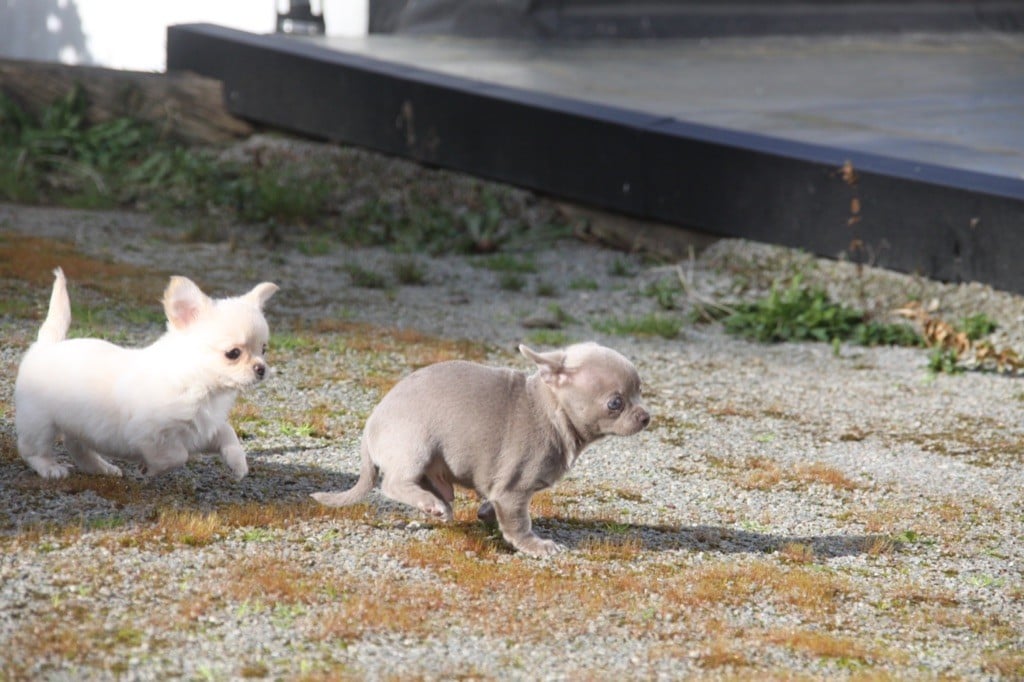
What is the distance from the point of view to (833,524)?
5.22 meters

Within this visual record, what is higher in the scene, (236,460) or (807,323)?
(236,460)

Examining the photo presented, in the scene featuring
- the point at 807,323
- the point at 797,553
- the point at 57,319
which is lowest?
the point at 807,323

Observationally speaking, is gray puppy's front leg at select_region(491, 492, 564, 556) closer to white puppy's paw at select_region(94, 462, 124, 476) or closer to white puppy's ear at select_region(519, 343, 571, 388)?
white puppy's ear at select_region(519, 343, 571, 388)

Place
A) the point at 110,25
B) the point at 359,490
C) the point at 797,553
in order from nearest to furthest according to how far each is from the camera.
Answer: the point at 359,490 → the point at 797,553 → the point at 110,25

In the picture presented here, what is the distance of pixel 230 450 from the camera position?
4.73 metres

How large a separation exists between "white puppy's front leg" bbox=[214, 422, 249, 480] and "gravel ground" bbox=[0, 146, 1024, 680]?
0.13 m

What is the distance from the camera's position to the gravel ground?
3760mm

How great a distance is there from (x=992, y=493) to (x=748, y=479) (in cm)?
101

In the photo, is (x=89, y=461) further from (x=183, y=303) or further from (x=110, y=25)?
(x=110, y=25)

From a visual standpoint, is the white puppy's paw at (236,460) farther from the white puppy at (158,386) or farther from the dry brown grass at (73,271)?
the dry brown grass at (73,271)

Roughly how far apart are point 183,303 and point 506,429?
115cm

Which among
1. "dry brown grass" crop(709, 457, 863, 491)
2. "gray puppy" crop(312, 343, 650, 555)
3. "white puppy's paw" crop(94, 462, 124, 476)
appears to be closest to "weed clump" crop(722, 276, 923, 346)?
"dry brown grass" crop(709, 457, 863, 491)

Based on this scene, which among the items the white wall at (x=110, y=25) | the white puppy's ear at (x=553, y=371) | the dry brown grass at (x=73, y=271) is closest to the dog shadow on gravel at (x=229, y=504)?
the white puppy's ear at (x=553, y=371)

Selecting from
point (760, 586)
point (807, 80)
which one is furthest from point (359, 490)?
point (807, 80)
